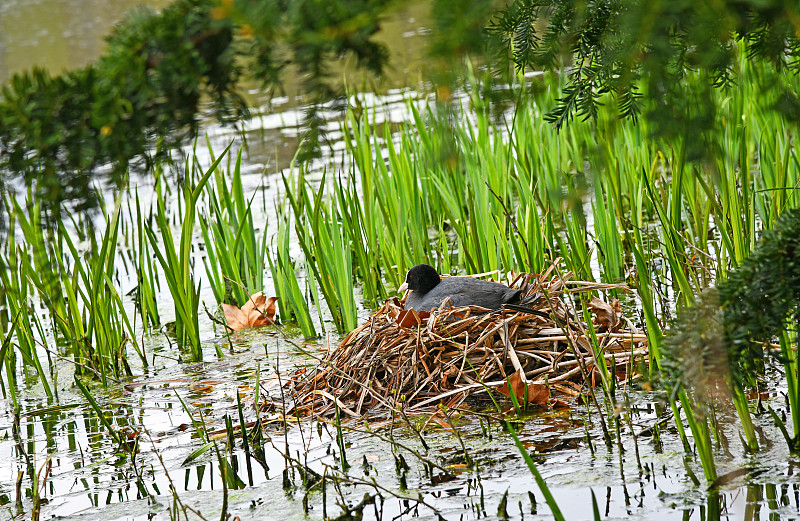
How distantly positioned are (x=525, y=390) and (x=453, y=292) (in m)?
0.73

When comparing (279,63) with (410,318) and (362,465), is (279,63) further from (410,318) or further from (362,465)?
→ (410,318)

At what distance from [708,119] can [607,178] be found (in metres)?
3.10

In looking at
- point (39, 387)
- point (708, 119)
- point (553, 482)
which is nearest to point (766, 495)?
point (553, 482)

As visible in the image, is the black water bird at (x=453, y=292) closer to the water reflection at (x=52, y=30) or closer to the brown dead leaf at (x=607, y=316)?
the brown dead leaf at (x=607, y=316)

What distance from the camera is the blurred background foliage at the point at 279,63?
127cm

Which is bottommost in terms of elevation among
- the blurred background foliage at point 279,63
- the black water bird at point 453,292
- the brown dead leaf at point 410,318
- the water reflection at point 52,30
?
the brown dead leaf at point 410,318

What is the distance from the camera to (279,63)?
4.35 feet

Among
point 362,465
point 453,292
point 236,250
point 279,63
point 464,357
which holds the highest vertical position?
point 279,63

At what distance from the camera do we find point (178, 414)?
3412 millimetres

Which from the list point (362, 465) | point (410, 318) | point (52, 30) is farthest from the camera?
point (52, 30)

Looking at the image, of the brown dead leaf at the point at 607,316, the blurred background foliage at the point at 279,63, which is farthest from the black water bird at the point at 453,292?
the blurred background foliage at the point at 279,63

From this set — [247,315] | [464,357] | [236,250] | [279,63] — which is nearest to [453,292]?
[464,357]

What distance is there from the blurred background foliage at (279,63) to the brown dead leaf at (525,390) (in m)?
1.47

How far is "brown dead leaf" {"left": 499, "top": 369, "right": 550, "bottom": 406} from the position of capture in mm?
2971
